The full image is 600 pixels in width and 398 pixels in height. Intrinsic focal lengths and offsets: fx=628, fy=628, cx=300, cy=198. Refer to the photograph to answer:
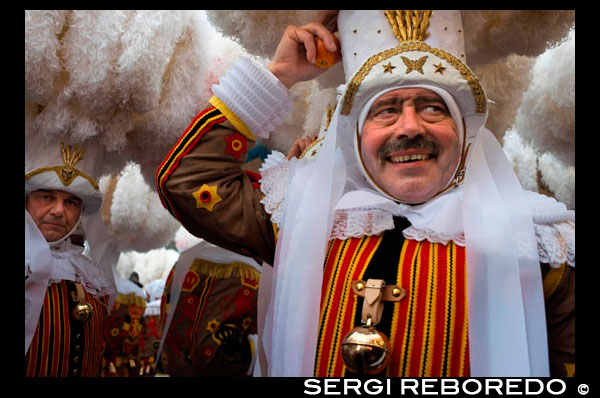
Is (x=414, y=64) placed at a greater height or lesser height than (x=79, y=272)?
greater

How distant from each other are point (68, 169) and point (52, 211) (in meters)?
0.26

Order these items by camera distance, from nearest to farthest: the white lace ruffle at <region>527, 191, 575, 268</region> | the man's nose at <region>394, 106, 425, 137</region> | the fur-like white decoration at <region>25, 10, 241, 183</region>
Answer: the white lace ruffle at <region>527, 191, 575, 268</region> < the man's nose at <region>394, 106, 425, 137</region> < the fur-like white decoration at <region>25, 10, 241, 183</region>

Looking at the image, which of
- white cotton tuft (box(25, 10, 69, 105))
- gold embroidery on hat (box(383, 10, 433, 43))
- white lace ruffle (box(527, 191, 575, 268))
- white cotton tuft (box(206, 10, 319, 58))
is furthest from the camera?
white cotton tuft (box(25, 10, 69, 105))

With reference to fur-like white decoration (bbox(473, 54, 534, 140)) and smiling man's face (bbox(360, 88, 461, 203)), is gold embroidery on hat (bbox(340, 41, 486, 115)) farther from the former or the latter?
fur-like white decoration (bbox(473, 54, 534, 140))

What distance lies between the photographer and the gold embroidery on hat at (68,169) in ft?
11.5

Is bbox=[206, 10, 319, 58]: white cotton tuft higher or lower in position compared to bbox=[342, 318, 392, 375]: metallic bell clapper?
higher

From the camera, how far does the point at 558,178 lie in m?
5.49

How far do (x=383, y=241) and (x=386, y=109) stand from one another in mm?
412

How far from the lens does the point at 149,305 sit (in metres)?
8.07

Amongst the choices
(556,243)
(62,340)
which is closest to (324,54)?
(556,243)

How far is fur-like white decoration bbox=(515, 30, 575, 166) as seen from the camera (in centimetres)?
427

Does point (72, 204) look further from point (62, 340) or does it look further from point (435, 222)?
point (435, 222)

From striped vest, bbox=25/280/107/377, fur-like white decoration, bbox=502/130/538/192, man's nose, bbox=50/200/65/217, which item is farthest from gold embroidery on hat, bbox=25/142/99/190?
fur-like white decoration, bbox=502/130/538/192

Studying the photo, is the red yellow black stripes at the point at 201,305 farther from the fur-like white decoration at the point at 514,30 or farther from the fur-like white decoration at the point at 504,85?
the fur-like white decoration at the point at 514,30
